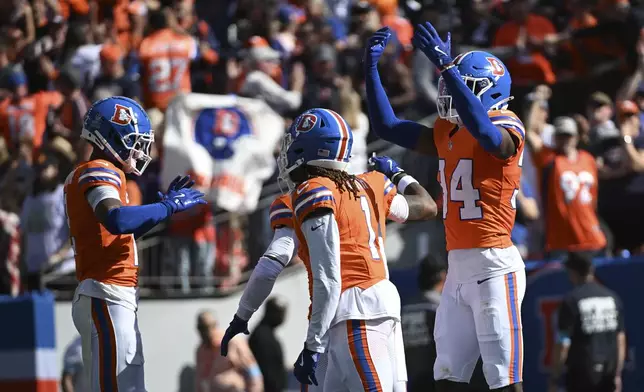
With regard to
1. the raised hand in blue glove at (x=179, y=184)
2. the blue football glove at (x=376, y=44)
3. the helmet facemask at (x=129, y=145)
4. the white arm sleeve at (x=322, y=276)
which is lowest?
the white arm sleeve at (x=322, y=276)

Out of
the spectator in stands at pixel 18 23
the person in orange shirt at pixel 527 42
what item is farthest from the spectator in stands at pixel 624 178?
the spectator in stands at pixel 18 23

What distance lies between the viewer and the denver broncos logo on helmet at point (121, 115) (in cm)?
712

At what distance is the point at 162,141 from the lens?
13.0 metres

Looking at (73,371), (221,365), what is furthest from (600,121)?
(73,371)

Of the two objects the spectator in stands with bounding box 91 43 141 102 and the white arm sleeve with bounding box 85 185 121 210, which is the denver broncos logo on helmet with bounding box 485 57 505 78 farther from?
the spectator in stands with bounding box 91 43 141 102

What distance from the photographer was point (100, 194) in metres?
6.86

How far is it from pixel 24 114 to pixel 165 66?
1.98 metres

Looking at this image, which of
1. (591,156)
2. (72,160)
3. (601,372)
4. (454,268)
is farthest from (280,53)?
(454,268)

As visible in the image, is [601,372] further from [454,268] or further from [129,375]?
[129,375]

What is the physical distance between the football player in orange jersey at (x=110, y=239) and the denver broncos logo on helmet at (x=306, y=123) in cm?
77

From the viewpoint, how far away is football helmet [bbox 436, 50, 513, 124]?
7047mm

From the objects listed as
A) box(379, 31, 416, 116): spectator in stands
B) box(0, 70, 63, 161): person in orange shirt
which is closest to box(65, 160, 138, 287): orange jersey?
box(379, 31, 416, 116): spectator in stands

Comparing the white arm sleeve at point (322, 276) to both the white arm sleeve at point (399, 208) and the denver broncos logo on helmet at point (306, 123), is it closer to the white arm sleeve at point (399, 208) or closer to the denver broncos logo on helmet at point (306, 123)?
the denver broncos logo on helmet at point (306, 123)

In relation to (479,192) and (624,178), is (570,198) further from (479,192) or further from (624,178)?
(479,192)
